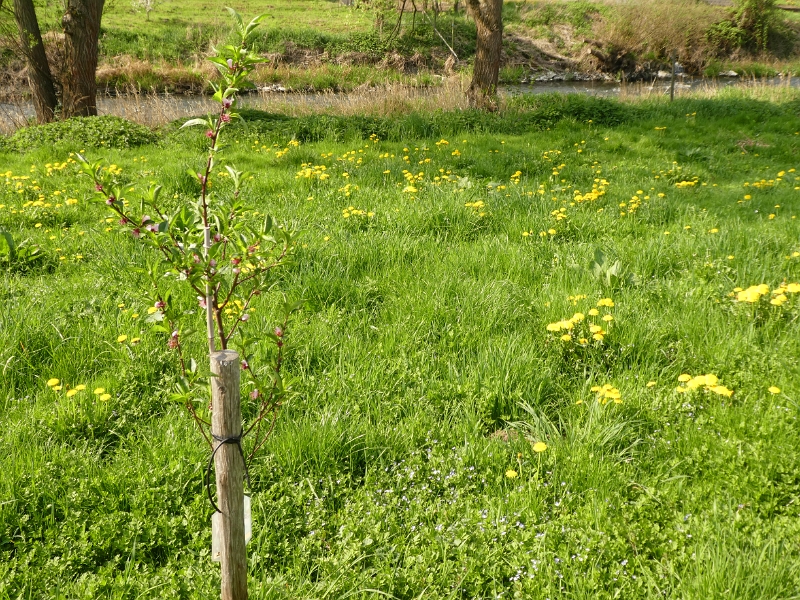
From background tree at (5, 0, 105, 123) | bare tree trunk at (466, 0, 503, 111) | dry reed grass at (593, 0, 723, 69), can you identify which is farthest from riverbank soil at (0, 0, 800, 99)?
background tree at (5, 0, 105, 123)

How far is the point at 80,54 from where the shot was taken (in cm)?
1141

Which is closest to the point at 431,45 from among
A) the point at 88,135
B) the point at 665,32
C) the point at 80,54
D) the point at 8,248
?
the point at 665,32

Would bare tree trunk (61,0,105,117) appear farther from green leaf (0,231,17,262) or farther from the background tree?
green leaf (0,231,17,262)

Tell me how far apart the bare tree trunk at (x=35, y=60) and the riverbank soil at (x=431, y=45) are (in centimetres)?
1008

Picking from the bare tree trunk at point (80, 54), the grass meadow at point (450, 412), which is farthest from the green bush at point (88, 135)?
the grass meadow at point (450, 412)

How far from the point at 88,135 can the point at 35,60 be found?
3809 mm

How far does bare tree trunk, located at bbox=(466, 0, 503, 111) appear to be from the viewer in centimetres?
1236

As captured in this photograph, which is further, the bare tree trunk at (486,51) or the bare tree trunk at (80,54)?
the bare tree trunk at (486,51)

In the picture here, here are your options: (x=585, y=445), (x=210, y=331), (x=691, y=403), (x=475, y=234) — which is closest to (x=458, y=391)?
(x=585, y=445)

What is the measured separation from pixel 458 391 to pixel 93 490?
72.9 inches

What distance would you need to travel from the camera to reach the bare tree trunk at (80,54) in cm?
1118

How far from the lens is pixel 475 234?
5.55 metres

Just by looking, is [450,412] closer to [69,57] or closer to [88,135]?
[88,135]

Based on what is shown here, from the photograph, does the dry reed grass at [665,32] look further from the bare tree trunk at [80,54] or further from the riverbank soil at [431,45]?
the bare tree trunk at [80,54]
